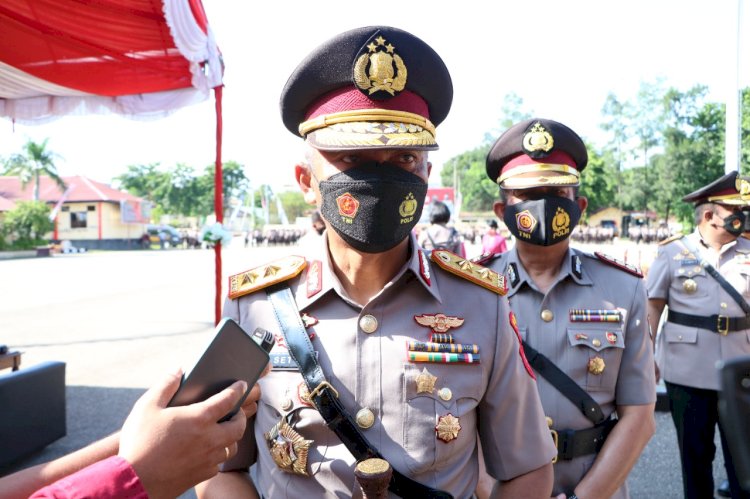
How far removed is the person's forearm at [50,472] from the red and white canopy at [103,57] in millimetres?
3521

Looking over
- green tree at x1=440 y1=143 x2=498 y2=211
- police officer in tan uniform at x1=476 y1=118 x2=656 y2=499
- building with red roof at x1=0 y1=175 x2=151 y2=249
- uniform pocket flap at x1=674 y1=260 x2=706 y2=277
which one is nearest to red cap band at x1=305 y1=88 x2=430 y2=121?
police officer in tan uniform at x1=476 y1=118 x2=656 y2=499

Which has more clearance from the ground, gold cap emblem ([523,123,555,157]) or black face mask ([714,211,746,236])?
gold cap emblem ([523,123,555,157])

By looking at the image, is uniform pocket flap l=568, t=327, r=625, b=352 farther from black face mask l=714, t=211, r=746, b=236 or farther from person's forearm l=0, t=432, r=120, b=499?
black face mask l=714, t=211, r=746, b=236

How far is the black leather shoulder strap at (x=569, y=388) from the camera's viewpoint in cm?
204

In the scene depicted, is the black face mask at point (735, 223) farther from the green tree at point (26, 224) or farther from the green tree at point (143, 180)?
the green tree at point (143, 180)

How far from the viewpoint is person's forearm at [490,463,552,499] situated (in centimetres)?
147

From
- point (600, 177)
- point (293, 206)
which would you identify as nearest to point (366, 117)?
point (600, 177)

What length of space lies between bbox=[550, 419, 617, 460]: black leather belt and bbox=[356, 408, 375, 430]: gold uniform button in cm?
91

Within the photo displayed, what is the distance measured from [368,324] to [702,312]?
2.90 metres

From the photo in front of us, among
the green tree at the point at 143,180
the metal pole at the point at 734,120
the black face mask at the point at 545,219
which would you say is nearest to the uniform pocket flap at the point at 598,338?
the black face mask at the point at 545,219

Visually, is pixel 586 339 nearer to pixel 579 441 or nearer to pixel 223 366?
pixel 579 441

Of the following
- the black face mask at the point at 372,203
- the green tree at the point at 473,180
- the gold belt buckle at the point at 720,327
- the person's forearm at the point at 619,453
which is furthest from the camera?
the green tree at the point at 473,180

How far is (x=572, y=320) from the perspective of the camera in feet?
7.12

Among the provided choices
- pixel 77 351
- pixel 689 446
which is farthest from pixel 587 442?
pixel 77 351
